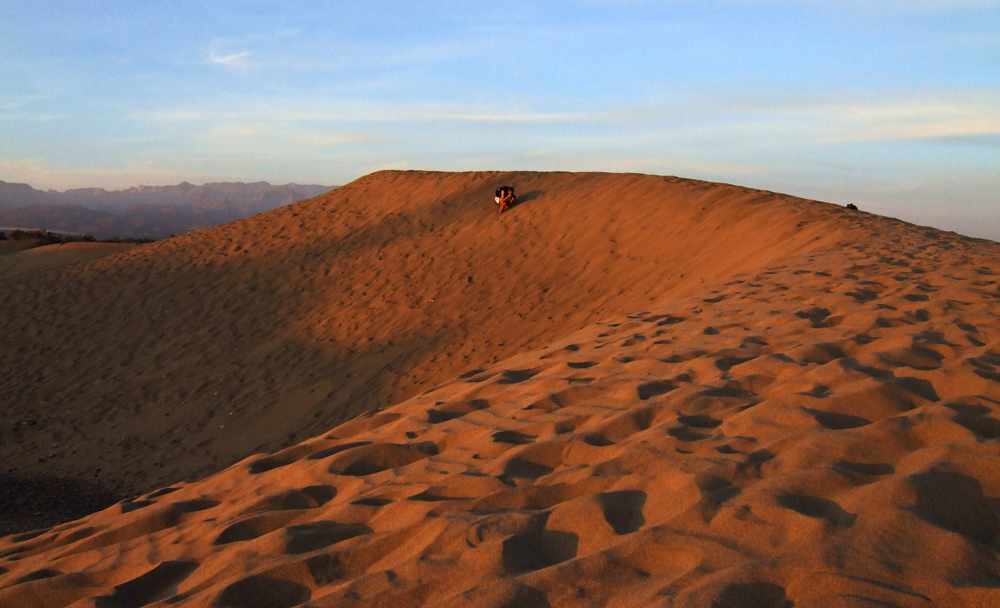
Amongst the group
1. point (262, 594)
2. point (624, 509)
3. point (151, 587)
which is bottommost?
point (151, 587)

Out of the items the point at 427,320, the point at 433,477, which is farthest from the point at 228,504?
the point at 427,320

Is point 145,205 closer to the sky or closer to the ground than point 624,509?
closer to the sky

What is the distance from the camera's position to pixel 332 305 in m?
11.7

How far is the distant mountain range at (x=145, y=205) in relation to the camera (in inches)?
3100

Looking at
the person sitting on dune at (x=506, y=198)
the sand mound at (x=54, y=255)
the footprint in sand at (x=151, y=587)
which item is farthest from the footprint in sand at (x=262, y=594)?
the sand mound at (x=54, y=255)

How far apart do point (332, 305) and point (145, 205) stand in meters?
120

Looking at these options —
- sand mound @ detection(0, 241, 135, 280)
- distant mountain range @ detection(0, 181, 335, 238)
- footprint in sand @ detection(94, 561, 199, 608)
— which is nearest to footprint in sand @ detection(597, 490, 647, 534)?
footprint in sand @ detection(94, 561, 199, 608)

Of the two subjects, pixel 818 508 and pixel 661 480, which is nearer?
pixel 818 508

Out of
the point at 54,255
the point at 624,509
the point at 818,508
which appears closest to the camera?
the point at 818,508

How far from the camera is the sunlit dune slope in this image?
27.8 ft

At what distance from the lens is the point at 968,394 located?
2877 millimetres

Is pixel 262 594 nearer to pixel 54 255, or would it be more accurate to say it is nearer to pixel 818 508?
pixel 818 508

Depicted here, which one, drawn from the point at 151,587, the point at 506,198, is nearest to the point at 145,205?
the point at 506,198

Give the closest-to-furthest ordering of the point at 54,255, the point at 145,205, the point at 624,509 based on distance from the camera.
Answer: the point at 624,509 → the point at 54,255 → the point at 145,205
